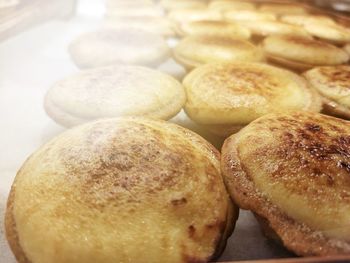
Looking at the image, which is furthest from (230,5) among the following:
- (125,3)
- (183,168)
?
(183,168)

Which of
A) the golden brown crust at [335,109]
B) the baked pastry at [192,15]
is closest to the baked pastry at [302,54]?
the golden brown crust at [335,109]

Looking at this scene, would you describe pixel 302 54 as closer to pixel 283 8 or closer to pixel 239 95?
pixel 239 95

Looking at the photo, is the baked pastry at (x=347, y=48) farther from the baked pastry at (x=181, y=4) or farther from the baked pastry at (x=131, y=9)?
the baked pastry at (x=131, y=9)

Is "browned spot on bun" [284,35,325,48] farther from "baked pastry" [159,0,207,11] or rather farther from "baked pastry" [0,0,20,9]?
"baked pastry" [0,0,20,9]

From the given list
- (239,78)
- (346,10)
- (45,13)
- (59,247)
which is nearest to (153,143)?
(59,247)

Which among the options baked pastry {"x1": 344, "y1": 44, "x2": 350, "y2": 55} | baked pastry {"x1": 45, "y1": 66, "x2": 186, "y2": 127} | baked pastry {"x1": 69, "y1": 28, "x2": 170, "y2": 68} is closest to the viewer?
baked pastry {"x1": 45, "y1": 66, "x2": 186, "y2": 127}

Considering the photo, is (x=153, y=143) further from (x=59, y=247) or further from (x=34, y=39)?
(x=34, y=39)

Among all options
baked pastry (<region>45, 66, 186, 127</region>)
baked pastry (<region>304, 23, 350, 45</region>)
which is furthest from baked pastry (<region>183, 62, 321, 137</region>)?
baked pastry (<region>304, 23, 350, 45</region>)
